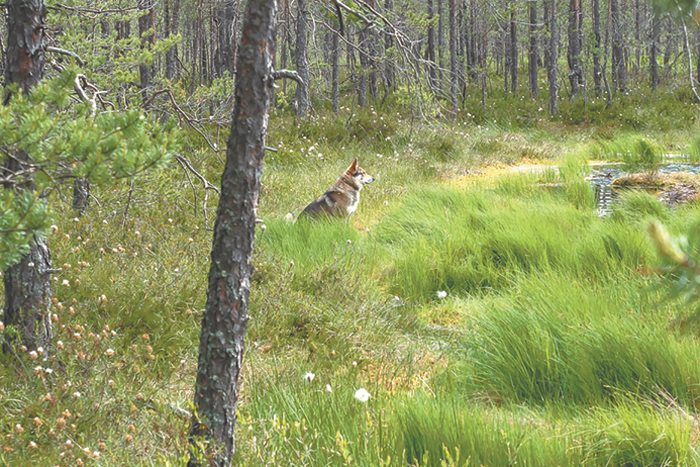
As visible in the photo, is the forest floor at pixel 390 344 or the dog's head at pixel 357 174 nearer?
the forest floor at pixel 390 344

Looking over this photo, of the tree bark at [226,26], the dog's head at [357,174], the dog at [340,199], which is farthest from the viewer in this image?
the tree bark at [226,26]

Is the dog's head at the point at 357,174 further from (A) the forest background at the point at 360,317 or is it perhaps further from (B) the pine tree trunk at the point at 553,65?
(B) the pine tree trunk at the point at 553,65

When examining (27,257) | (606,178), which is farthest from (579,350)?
(606,178)

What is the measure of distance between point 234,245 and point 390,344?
8.00 ft

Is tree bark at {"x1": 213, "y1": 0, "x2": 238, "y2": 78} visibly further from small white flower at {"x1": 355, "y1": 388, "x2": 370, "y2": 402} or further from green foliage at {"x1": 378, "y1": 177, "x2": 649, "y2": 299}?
small white flower at {"x1": 355, "y1": 388, "x2": 370, "y2": 402}

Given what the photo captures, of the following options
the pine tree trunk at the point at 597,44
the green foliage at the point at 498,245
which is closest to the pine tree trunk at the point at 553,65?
the pine tree trunk at the point at 597,44

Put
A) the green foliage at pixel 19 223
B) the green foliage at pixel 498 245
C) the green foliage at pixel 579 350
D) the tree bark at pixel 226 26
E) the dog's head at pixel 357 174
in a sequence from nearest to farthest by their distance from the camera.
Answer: the green foliage at pixel 19 223 < the green foliage at pixel 579 350 < the green foliage at pixel 498 245 < the dog's head at pixel 357 174 < the tree bark at pixel 226 26

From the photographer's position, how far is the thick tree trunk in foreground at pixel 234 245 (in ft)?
7.20

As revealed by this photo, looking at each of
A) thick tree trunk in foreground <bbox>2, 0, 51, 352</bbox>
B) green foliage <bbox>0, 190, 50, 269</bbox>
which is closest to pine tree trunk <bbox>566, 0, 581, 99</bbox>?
thick tree trunk in foreground <bbox>2, 0, 51, 352</bbox>

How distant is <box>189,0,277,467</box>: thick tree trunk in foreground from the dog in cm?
461

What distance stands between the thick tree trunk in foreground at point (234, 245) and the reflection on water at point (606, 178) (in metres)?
6.49

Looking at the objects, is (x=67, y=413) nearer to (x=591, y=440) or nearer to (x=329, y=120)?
(x=591, y=440)

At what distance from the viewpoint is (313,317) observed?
15.2 ft

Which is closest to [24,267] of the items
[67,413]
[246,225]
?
[67,413]
